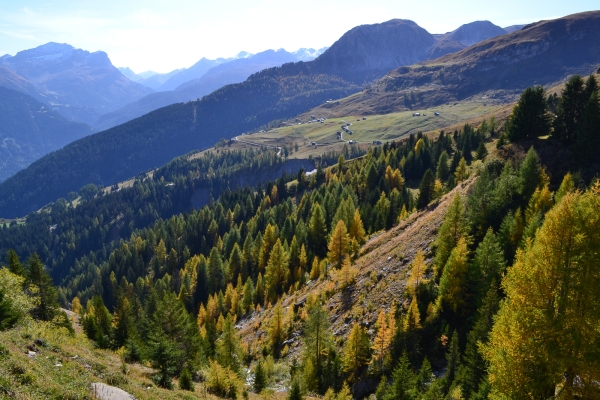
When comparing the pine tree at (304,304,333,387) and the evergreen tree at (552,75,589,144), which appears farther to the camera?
the evergreen tree at (552,75,589,144)

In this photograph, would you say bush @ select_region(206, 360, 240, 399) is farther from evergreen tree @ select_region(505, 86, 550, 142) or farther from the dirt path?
evergreen tree @ select_region(505, 86, 550, 142)

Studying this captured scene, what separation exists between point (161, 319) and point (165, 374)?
640 inches

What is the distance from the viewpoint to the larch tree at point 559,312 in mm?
16516

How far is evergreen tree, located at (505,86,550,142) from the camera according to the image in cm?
7288

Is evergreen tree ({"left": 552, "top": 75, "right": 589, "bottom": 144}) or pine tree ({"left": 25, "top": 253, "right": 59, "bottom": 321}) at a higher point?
evergreen tree ({"left": 552, "top": 75, "right": 589, "bottom": 144})

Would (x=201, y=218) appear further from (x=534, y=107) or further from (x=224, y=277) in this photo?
(x=534, y=107)

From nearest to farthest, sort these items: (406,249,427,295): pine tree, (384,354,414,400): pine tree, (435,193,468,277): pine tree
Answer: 1. (384,354,414,400): pine tree
2. (406,249,427,295): pine tree
3. (435,193,468,277): pine tree

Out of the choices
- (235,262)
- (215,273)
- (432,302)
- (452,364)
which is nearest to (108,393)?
(452,364)

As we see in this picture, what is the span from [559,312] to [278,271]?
267 feet

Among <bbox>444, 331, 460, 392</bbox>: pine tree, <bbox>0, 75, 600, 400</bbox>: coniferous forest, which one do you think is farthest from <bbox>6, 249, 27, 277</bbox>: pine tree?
<bbox>444, 331, 460, 392</bbox>: pine tree

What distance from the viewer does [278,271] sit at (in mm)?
95625

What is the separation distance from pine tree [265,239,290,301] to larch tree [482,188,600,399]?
78571 millimetres

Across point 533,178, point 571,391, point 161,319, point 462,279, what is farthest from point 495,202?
point 161,319

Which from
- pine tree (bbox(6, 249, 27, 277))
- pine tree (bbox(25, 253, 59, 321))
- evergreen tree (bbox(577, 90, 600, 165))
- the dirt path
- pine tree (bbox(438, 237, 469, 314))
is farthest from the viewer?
evergreen tree (bbox(577, 90, 600, 165))
